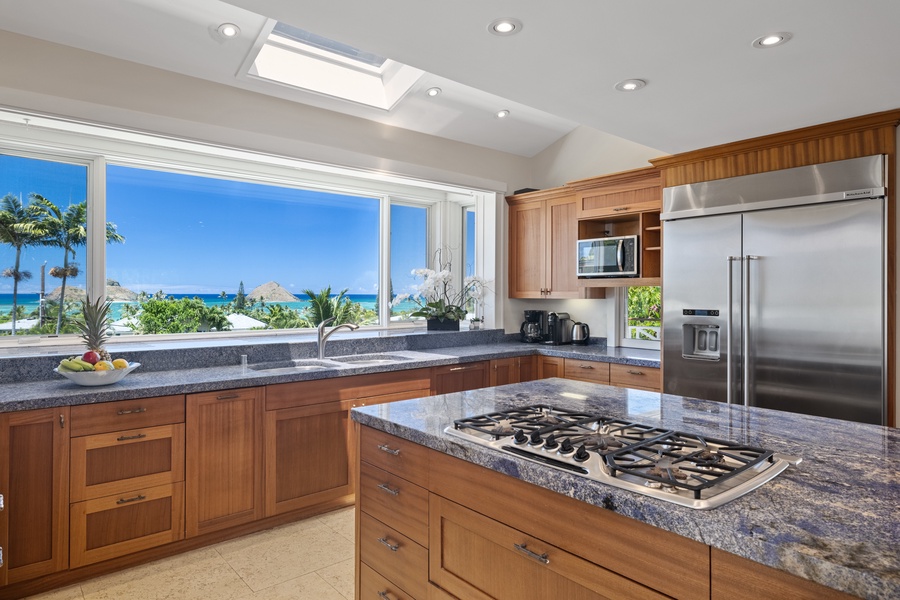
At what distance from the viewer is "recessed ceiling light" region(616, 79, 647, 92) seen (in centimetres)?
238

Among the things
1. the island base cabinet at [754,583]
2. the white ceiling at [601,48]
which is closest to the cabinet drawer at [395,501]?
the island base cabinet at [754,583]

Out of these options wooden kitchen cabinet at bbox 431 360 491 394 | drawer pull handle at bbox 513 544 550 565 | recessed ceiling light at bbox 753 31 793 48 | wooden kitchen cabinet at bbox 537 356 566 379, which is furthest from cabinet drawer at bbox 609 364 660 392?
drawer pull handle at bbox 513 544 550 565

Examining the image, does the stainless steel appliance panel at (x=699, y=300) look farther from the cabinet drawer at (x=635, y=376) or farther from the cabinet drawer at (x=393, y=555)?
the cabinet drawer at (x=393, y=555)

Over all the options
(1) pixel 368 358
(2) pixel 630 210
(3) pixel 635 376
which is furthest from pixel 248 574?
(2) pixel 630 210

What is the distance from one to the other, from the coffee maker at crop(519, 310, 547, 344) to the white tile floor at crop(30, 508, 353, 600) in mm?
2458

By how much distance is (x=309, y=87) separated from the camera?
343cm

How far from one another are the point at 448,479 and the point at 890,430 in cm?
141

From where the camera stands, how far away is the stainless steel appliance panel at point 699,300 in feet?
10.7

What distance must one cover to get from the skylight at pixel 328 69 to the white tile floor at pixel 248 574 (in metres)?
2.69

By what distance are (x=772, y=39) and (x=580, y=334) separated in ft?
9.60

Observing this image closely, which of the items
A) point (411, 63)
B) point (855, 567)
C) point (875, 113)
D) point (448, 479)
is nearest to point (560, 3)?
point (411, 63)

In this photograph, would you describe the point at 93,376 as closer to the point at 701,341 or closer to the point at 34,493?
the point at 34,493

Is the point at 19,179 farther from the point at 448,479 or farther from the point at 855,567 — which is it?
the point at 855,567

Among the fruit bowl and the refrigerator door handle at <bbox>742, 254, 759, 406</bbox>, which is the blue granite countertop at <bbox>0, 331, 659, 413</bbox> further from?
the refrigerator door handle at <bbox>742, 254, 759, 406</bbox>
